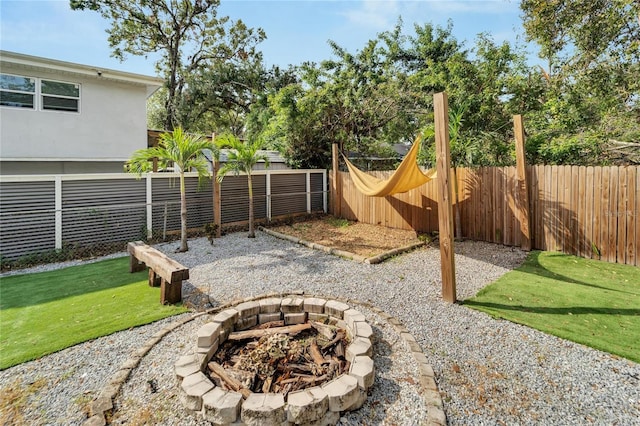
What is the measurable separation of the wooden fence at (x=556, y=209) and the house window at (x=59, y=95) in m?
9.36

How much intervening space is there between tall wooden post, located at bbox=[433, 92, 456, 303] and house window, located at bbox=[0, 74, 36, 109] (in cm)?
968

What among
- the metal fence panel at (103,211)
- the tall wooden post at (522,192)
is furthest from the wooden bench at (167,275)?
the tall wooden post at (522,192)

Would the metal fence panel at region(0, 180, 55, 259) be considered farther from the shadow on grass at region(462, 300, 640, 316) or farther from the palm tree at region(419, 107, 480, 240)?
the palm tree at region(419, 107, 480, 240)

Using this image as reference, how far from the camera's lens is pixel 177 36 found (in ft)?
45.2

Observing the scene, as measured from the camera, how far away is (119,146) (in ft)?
28.6

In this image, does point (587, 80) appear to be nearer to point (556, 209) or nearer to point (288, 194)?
point (556, 209)

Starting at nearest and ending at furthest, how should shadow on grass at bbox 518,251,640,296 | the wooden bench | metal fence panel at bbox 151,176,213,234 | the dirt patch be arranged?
the wooden bench < shadow on grass at bbox 518,251,640,296 < the dirt patch < metal fence panel at bbox 151,176,213,234

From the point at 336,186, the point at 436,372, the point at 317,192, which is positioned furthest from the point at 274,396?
the point at 317,192

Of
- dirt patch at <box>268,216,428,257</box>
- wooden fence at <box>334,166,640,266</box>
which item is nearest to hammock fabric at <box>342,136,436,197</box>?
wooden fence at <box>334,166,640,266</box>

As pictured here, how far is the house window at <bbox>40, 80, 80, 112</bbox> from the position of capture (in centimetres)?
756

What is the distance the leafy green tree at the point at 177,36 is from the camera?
42.4 ft

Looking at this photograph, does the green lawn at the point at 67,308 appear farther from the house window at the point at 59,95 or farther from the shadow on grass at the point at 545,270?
the house window at the point at 59,95

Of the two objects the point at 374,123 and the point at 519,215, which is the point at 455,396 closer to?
the point at 519,215

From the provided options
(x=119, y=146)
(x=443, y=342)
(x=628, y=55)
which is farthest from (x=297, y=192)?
(x=628, y=55)
